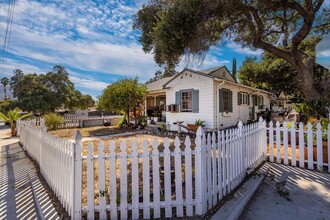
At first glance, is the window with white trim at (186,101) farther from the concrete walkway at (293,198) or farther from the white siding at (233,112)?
the concrete walkway at (293,198)

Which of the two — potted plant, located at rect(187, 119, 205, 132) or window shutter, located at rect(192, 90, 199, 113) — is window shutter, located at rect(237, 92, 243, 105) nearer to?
window shutter, located at rect(192, 90, 199, 113)

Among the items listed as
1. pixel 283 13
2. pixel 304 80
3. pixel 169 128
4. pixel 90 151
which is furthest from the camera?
pixel 169 128

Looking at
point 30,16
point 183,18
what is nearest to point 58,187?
point 183,18

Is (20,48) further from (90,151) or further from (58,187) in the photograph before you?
(90,151)

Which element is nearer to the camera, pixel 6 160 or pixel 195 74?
pixel 6 160

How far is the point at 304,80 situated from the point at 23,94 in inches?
1163

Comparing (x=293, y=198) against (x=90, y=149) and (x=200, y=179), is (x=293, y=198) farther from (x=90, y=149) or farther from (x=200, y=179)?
(x=90, y=149)

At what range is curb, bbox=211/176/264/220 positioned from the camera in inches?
101

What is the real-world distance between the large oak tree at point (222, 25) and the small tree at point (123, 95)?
15.5 feet

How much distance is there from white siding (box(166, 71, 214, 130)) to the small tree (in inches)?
94.9

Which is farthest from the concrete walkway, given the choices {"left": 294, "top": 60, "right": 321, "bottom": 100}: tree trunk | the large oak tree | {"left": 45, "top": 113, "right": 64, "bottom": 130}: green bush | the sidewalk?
{"left": 45, "top": 113, "right": 64, "bottom": 130}: green bush

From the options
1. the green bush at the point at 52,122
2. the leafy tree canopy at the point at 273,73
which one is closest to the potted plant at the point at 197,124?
the green bush at the point at 52,122

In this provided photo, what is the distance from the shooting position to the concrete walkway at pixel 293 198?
2738 mm

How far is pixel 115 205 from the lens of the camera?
2494mm
